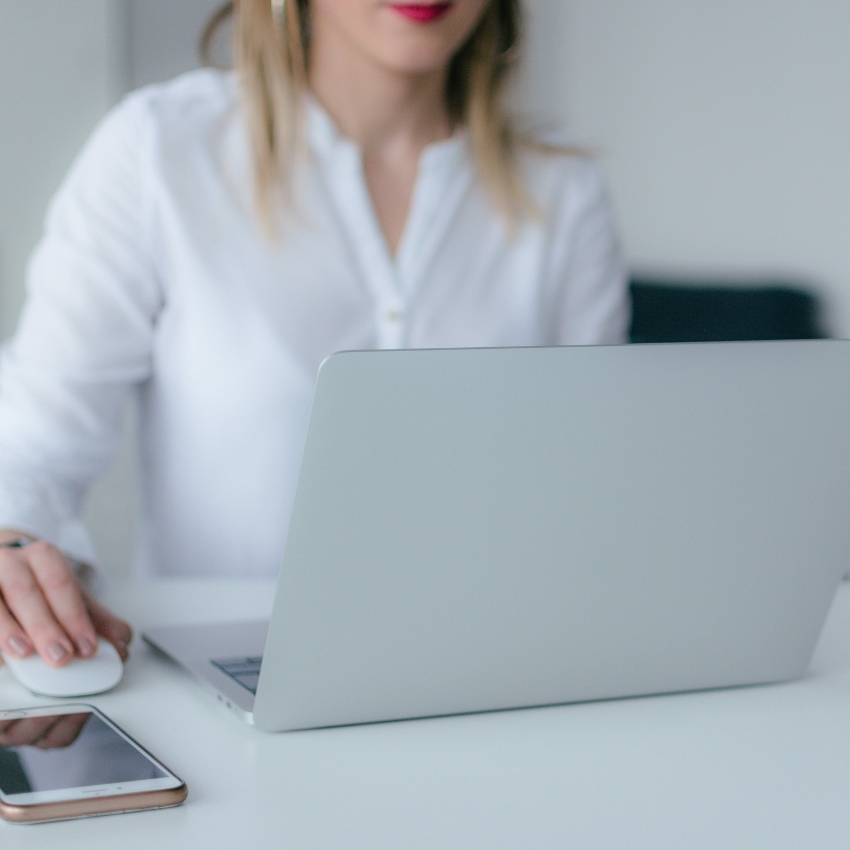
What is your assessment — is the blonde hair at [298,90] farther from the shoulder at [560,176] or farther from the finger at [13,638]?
the finger at [13,638]

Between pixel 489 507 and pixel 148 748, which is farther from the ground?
pixel 489 507

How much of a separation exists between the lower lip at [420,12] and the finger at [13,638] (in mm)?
712

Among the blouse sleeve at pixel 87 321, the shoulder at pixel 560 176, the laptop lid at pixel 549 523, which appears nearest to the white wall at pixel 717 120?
the shoulder at pixel 560 176

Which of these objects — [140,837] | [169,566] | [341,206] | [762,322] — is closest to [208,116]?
[341,206]

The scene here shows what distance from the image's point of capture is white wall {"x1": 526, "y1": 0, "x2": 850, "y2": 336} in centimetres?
225

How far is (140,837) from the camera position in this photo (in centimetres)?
46

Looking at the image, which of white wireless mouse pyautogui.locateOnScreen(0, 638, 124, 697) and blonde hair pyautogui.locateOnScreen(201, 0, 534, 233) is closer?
white wireless mouse pyautogui.locateOnScreen(0, 638, 124, 697)

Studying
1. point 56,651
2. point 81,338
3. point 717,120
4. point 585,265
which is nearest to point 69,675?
point 56,651

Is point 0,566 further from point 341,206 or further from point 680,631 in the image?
point 341,206

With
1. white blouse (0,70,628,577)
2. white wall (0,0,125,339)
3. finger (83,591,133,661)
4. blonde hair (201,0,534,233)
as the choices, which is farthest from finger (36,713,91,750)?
white wall (0,0,125,339)

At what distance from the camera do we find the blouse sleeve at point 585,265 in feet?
4.61

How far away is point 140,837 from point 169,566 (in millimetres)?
878

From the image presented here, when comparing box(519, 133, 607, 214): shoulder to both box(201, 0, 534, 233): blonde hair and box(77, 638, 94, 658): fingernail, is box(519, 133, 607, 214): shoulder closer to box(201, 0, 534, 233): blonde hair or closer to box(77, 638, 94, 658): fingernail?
box(201, 0, 534, 233): blonde hair

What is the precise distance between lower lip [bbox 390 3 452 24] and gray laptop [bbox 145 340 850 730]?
0.67 meters
